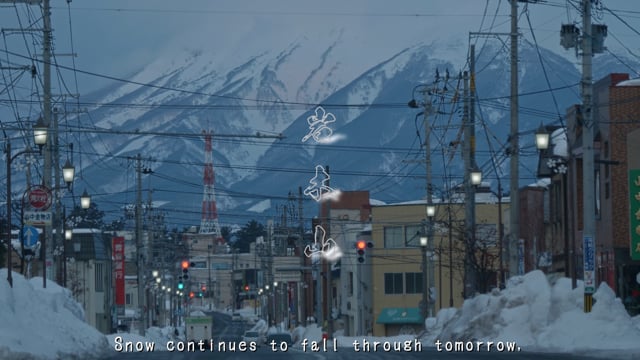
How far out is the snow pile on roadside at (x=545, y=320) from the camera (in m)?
35.7

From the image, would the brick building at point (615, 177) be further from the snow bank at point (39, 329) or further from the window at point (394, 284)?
the window at point (394, 284)

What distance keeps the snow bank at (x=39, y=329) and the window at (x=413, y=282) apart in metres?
57.2

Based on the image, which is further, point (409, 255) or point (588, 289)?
point (409, 255)

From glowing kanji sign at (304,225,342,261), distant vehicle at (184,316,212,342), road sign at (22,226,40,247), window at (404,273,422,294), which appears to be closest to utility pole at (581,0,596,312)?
road sign at (22,226,40,247)

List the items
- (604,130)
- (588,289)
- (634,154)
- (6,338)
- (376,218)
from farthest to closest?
(376,218) < (604,130) < (634,154) < (588,289) < (6,338)

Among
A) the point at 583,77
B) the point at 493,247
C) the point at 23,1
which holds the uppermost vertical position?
the point at 23,1

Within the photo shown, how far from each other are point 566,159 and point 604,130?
A: 5.40 m

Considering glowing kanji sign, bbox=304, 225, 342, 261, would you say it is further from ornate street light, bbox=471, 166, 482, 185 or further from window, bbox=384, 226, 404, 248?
ornate street light, bbox=471, 166, 482, 185

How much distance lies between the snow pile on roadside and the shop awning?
41.2 m

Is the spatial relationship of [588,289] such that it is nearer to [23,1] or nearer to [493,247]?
[23,1]

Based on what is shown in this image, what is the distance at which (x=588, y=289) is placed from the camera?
37094 mm

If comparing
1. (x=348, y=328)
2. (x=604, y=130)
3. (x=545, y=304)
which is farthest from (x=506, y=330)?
(x=348, y=328)

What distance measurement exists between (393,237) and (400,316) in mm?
6031

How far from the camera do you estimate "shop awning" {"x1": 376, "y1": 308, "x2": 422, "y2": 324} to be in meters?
93.6
